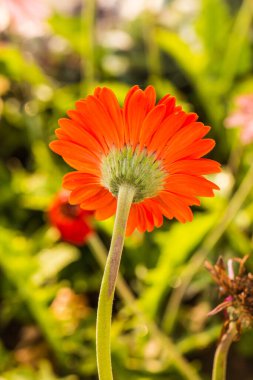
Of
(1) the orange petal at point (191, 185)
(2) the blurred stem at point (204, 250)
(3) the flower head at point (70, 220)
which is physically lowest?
(1) the orange petal at point (191, 185)

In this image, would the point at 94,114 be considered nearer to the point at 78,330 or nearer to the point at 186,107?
the point at 78,330

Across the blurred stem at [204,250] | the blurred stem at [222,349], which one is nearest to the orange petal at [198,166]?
the blurred stem at [222,349]

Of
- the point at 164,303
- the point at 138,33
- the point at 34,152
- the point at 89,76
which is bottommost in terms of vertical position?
the point at 164,303

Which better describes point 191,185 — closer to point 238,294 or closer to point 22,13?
point 238,294

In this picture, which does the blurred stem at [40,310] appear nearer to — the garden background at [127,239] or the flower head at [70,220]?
the garden background at [127,239]

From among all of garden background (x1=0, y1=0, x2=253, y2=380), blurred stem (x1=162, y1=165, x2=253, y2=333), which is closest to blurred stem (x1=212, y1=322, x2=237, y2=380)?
garden background (x1=0, y1=0, x2=253, y2=380)

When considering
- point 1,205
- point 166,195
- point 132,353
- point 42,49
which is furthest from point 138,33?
point 166,195

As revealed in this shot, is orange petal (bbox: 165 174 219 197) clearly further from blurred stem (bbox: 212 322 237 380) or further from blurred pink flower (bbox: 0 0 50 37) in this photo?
blurred pink flower (bbox: 0 0 50 37)
